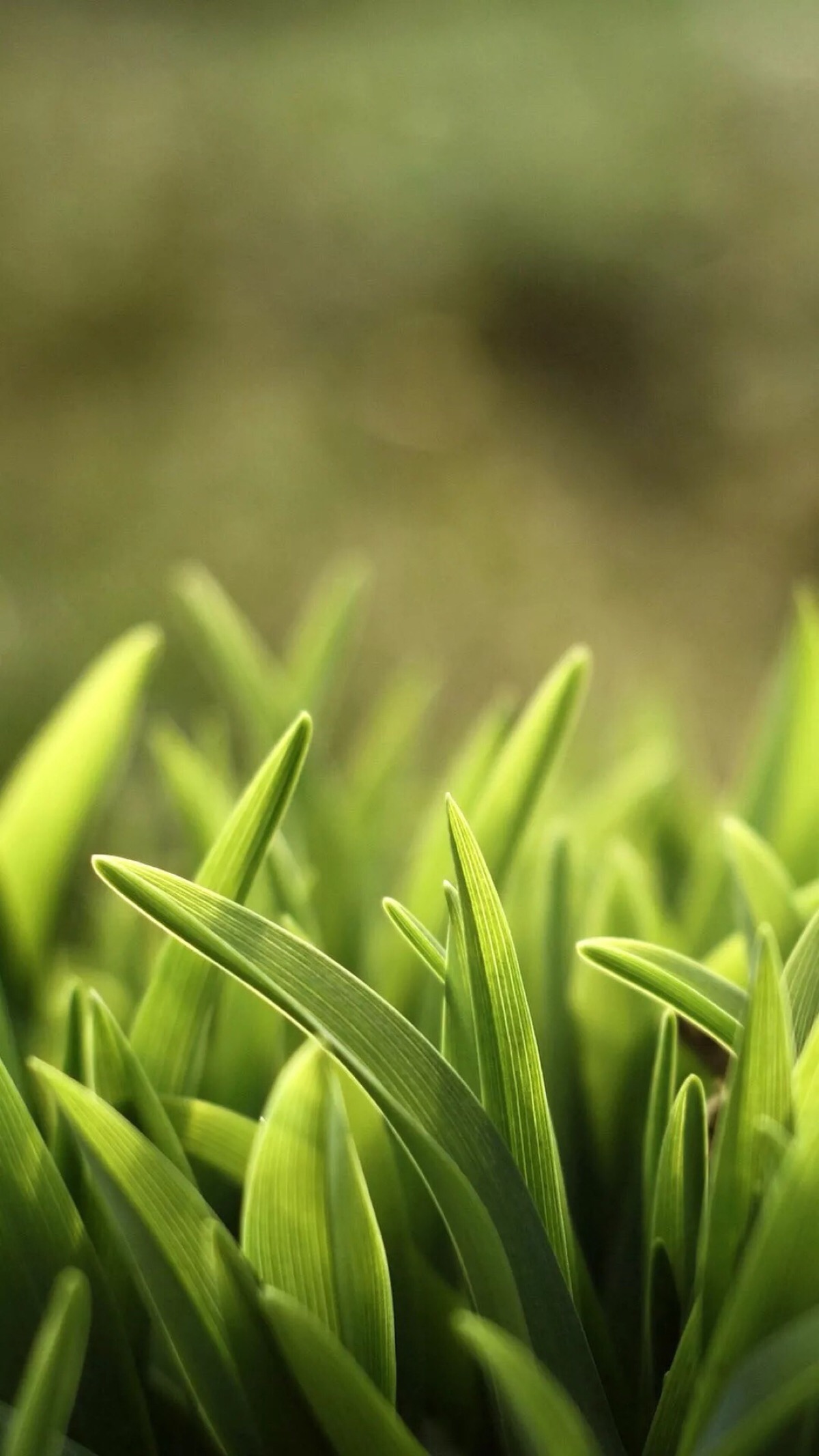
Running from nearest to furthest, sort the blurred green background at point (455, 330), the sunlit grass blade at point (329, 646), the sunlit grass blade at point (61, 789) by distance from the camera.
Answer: the sunlit grass blade at point (61, 789) < the sunlit grass blade at point (329, 646) < the blurred green background at point (455, 330)

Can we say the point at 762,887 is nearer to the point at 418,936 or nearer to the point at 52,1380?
the point at 418,936

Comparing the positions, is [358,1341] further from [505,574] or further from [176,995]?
[505,574]

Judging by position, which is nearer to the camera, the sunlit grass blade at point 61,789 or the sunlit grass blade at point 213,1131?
the sunlit grass blade at point 213,1131

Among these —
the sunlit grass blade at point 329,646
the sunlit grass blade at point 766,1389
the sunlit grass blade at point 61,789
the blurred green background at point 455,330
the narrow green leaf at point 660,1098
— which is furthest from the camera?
the blurred green background at point 455,330

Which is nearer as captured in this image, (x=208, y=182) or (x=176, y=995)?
(x=176, y=995)

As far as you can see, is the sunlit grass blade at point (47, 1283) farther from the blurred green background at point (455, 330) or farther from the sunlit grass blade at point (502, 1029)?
the blurred green background at point (455, 330)

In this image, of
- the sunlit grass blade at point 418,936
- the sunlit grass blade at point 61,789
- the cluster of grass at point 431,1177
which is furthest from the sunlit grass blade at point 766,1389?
the sunlit grass blade at point 61,789

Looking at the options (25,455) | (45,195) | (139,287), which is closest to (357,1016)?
(25,455)
